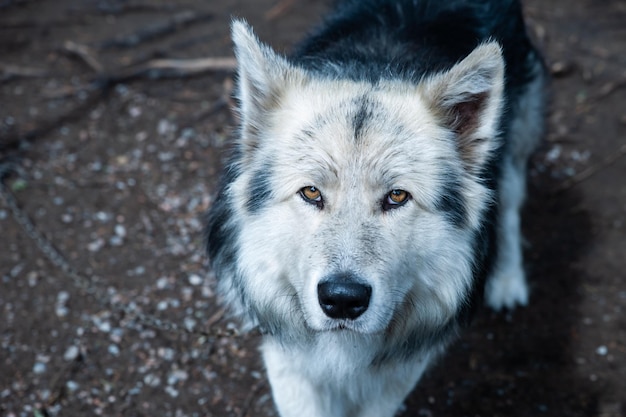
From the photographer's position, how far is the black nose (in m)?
2.24

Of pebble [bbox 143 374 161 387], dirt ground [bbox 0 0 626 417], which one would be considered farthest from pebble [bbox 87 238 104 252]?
pebble [bbox 143 374 161 387]

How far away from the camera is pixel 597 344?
398 centimetres

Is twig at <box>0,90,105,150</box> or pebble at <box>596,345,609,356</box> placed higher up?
twig at <box>0,90,105,150</box>

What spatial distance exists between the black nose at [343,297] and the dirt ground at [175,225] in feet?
5.11

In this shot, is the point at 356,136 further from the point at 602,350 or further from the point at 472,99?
the point at 602,350

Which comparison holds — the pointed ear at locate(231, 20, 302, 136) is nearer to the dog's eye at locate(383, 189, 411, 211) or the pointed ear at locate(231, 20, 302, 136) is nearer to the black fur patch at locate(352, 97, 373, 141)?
the black fur patch at locate(352, 97, 373, 141)

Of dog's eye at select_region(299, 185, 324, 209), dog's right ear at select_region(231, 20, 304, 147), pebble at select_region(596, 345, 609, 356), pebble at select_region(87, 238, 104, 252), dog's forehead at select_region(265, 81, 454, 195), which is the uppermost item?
dog's right ear at select_region(231, 20, 304, 147)

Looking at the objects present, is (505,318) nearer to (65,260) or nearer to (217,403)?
(217,403)

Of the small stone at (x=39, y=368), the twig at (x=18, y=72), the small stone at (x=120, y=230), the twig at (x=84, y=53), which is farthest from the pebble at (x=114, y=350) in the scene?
the twig at (x=18, y=72)

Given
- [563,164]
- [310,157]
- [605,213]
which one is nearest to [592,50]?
[563,164]

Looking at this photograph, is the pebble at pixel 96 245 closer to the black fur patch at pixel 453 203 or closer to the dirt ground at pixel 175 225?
the dirt ground at pixel 175 225

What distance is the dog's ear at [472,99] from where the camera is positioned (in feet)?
8.11

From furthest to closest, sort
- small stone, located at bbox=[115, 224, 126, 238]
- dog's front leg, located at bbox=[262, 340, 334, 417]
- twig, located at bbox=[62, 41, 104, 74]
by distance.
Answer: twig, located at bbox=[62, 41, 104, 74], small stone, located at bbox=[115, 224, 126, 238], dog's front leg, located at bbox=[262, 340, 334, 417]

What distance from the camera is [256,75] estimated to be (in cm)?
261
